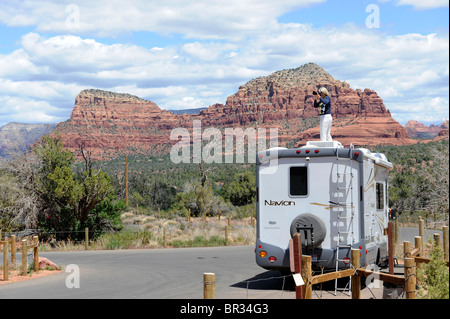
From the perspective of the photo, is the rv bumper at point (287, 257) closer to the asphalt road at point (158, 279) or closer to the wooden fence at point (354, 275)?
the asphalt road at point (158, 279)

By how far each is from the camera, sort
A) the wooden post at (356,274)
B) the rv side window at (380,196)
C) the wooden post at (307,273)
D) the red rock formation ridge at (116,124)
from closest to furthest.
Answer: the wooden post at (307,273) < the wooden post at (356,274) < the rv side window at (380,196) < the red rock formation ridge at (116,124)

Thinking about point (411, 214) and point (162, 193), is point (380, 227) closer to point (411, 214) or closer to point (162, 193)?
point (411, 214)

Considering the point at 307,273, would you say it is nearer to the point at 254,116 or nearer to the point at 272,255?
the point at 272,255

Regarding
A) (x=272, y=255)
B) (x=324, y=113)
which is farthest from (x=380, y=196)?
(x=272, y=255)

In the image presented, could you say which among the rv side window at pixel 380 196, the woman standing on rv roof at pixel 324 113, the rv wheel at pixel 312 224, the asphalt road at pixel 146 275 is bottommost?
the asphalt road at pixel 146 275

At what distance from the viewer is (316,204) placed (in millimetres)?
12406

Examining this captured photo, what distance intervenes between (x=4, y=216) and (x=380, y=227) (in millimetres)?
20385

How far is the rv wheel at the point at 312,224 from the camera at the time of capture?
12164 millimetres

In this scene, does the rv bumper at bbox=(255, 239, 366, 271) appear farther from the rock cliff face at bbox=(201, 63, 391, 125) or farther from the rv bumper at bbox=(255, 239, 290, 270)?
the rock cliff face at bbox=(201, 63, 391, 125)

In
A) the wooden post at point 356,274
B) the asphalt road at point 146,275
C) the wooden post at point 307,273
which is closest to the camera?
the wooden post at point 307,273

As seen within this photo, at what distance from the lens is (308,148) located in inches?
495

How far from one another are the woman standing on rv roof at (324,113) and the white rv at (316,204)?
0.69 meters

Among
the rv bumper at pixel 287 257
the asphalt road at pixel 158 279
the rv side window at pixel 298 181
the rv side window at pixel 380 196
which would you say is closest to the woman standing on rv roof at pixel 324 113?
the rv side window at pixel 298 181
